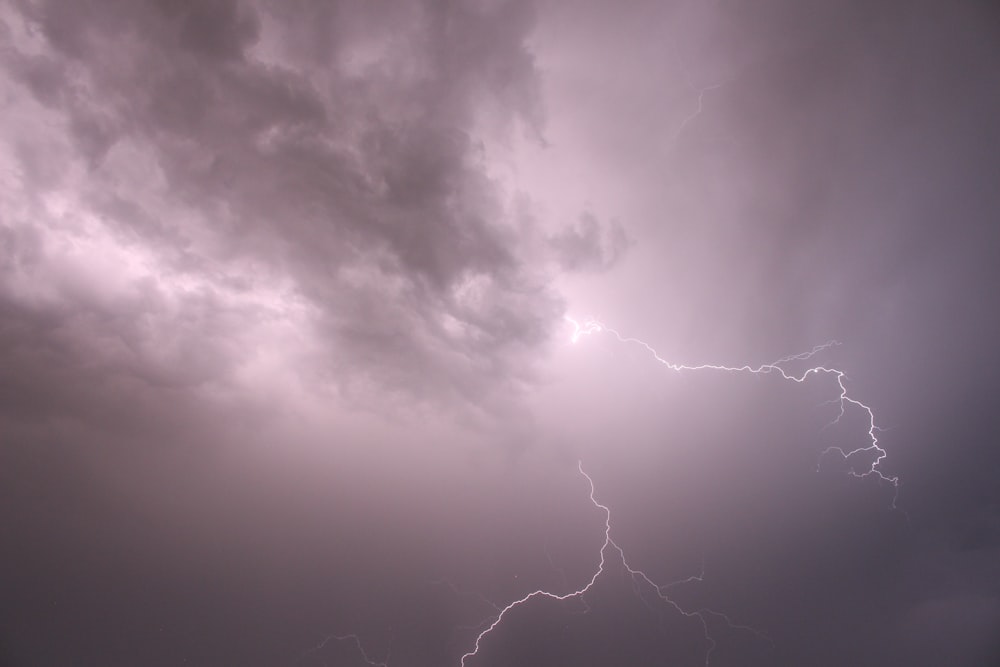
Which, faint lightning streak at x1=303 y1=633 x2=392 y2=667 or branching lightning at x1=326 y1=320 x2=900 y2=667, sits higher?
branching lightning at x1=326 y1=320 x2=900 y2=667

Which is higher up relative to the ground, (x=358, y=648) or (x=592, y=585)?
(x=592, y=585)

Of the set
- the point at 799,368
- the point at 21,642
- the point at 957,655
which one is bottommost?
the point at 21,642

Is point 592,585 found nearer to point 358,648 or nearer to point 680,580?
point 680,580

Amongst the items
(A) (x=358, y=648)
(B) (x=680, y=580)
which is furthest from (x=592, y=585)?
(A) (x=358, y=648)

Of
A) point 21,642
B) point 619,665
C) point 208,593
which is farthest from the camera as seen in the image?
point 208,593

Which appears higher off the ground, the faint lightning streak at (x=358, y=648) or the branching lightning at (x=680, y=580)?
the branching lightning at (x=680, y=580)

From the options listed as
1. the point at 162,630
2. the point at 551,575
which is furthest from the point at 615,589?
the point at 162,630

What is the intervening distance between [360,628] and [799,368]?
17.1 metres

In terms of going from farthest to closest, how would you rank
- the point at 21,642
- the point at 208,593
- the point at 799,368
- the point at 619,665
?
the point at 208,593
the point at 21,642
the point at 619,665
the point at 799,368

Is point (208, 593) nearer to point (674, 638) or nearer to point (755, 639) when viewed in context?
point (674, 638)

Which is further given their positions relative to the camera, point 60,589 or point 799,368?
A: point 60,589

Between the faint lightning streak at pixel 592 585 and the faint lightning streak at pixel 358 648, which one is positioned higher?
the faint lightning streak at pixel 592 585

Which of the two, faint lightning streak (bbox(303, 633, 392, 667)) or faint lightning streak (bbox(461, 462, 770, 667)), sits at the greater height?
faint lightning streak (bbox(461, 462, 770, 667))

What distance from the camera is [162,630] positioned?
1362 centimetres
